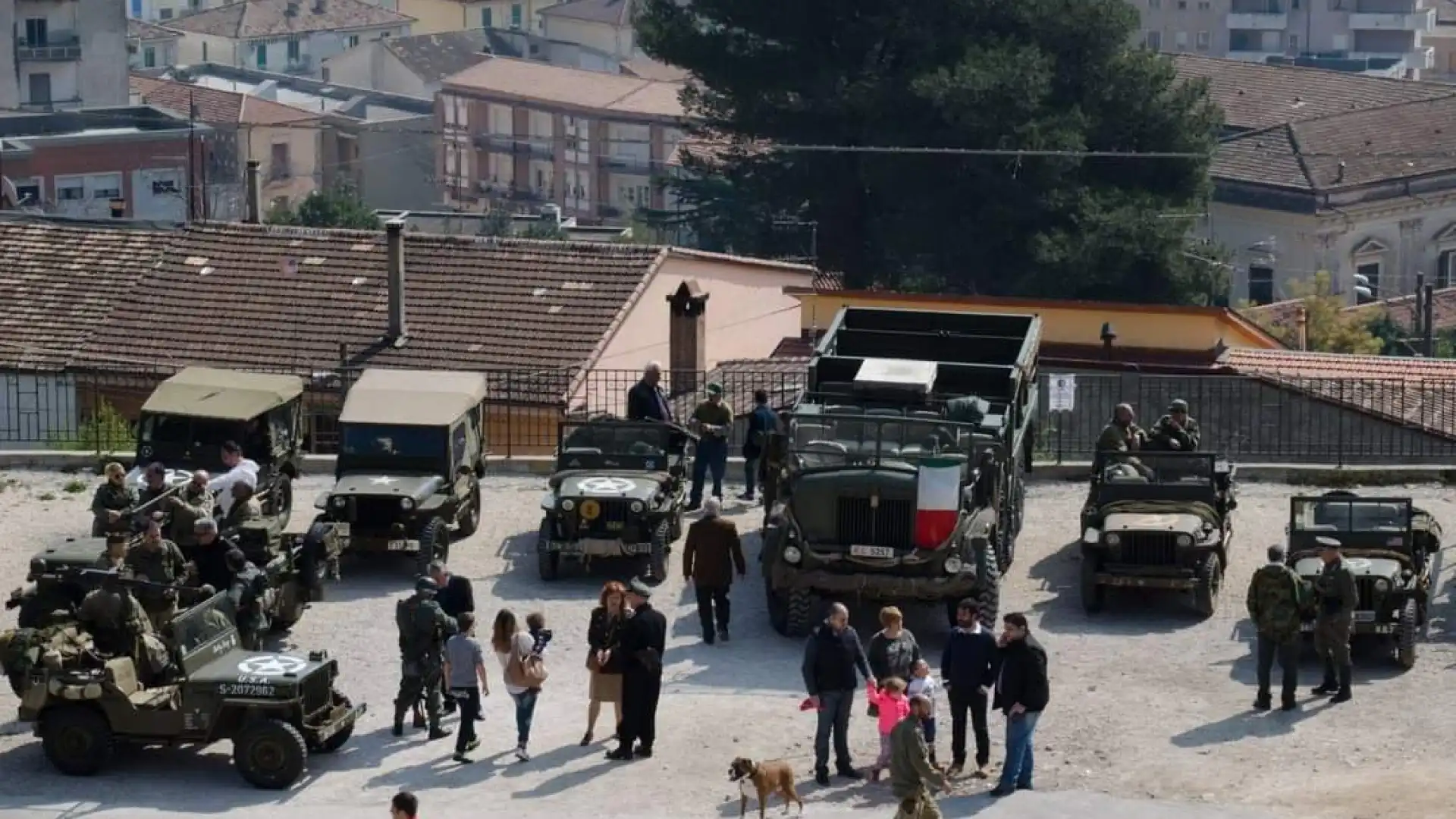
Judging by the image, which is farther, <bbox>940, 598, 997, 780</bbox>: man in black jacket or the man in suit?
the man in suit

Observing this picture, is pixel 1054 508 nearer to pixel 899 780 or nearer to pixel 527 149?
pixel 899 780

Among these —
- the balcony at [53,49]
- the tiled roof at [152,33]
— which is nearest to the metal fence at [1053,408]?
the balcony at [53,49]

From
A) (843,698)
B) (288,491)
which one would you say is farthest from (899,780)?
(288,491)

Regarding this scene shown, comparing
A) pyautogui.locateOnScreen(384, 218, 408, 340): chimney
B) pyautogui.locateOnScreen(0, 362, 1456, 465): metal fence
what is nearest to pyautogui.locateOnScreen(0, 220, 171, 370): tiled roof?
pyautogui.locateOnScreen(0, 362, 1456, 465): metal fence

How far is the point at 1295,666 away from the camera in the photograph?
25.0m

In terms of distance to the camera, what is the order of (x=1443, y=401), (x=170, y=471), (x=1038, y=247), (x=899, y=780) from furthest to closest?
(x=1038, y=247) < (x=1443, y=401) < (x=170, y=471) < (x=899, y=780)

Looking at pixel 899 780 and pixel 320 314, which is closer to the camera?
pixel 899 780

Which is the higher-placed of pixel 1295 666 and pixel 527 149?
pixel 527 149

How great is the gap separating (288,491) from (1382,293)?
7842 cm

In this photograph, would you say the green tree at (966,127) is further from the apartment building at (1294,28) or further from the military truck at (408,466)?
the apartment building at (1294,28)

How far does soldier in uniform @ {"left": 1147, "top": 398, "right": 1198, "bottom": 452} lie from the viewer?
99.8 feet

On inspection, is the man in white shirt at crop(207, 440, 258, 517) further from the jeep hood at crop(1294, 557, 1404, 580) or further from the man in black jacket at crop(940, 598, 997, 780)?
the jeep hood at crop(1294, 557, 1404, 580)

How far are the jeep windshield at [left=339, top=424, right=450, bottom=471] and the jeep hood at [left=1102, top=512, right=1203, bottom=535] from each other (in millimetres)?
Result: 6935

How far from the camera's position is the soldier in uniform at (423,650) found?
23.7 m
